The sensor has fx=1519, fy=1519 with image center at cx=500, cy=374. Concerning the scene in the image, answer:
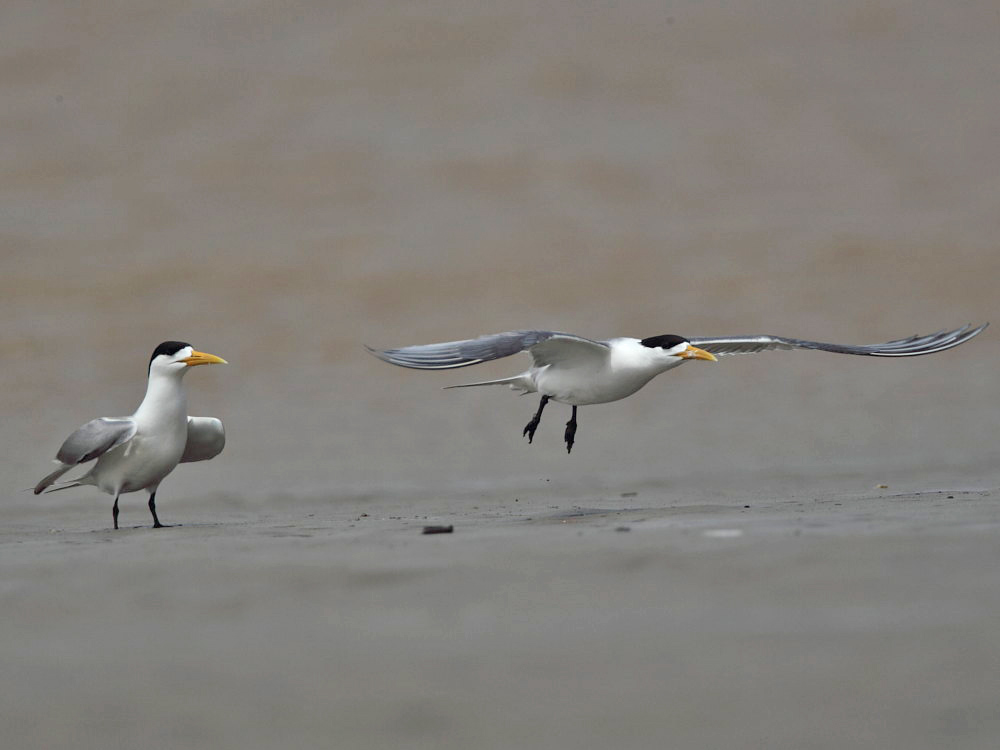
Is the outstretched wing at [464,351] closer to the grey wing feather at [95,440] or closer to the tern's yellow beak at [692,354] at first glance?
the tern's yellow beak at [692,354]

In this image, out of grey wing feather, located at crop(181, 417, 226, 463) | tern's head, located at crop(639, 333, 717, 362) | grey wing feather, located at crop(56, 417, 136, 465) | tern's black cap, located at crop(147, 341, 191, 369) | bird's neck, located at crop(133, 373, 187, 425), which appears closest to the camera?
grey wing feather, located at crop(56, 417, 136, 465)

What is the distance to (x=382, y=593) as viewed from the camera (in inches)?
214

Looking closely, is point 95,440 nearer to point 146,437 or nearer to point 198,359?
point 146,437

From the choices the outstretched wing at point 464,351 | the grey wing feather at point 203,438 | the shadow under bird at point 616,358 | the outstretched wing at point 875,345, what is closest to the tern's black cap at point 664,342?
the shadow under bird at point 616,358

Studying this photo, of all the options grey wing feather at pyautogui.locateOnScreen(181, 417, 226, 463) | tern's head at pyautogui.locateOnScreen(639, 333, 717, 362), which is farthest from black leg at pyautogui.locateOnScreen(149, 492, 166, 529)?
tern's head at pyautogui.locateOnScreen(639, 333, 717, 362)

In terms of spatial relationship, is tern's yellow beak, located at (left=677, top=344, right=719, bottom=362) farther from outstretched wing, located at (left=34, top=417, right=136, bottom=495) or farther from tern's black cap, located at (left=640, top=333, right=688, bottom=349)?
outstretched wing, located at (left=34, top=417, right=136, bottom=495)

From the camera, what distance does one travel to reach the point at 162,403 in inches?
360

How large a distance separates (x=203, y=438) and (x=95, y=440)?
0.94 metres

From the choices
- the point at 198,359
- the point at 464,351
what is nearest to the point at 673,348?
the point at 464,351

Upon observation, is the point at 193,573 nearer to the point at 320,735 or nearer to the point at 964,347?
the point at 320,735

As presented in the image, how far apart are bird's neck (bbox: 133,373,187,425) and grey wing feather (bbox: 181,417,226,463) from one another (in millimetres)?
459

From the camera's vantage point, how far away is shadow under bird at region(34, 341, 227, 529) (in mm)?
8984

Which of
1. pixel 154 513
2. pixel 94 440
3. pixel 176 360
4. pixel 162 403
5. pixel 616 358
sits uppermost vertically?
pixel 616 358

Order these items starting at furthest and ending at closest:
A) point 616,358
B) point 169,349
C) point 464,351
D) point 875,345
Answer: point 875,345 → point 616,358 → point 169,349 → point 464,351
